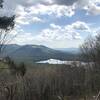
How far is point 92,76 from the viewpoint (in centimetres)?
3472

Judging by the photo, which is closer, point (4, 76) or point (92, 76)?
point (4, 76)

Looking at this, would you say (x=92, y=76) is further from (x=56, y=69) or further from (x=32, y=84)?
(x=32, y=84)

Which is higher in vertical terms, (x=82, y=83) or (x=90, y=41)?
(x=90, y=41)

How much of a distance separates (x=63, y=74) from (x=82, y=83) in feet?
8.63

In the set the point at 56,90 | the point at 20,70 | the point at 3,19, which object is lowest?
the point at 56,90

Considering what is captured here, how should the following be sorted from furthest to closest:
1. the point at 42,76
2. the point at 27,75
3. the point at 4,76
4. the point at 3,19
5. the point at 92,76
Answer: the point at 92,76 < the point at 42,76 < the point at 27,75 < the point at 4,76 < the point at 3,19

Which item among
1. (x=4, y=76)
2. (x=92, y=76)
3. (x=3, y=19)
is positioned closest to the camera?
(x=3, y=19)

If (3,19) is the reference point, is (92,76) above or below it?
below

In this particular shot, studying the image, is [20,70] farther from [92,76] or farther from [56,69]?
[92,76]

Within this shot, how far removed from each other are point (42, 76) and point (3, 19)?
9.52 metres

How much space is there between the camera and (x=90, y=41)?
4978 centimetres

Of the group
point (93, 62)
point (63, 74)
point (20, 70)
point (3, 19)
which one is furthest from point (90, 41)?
point (3, 19)

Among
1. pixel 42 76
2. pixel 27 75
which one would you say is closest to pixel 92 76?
pixel 42 76

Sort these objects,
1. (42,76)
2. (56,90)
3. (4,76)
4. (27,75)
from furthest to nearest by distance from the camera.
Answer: (56,90)
(42,76)
(27,75)
(4,76)
